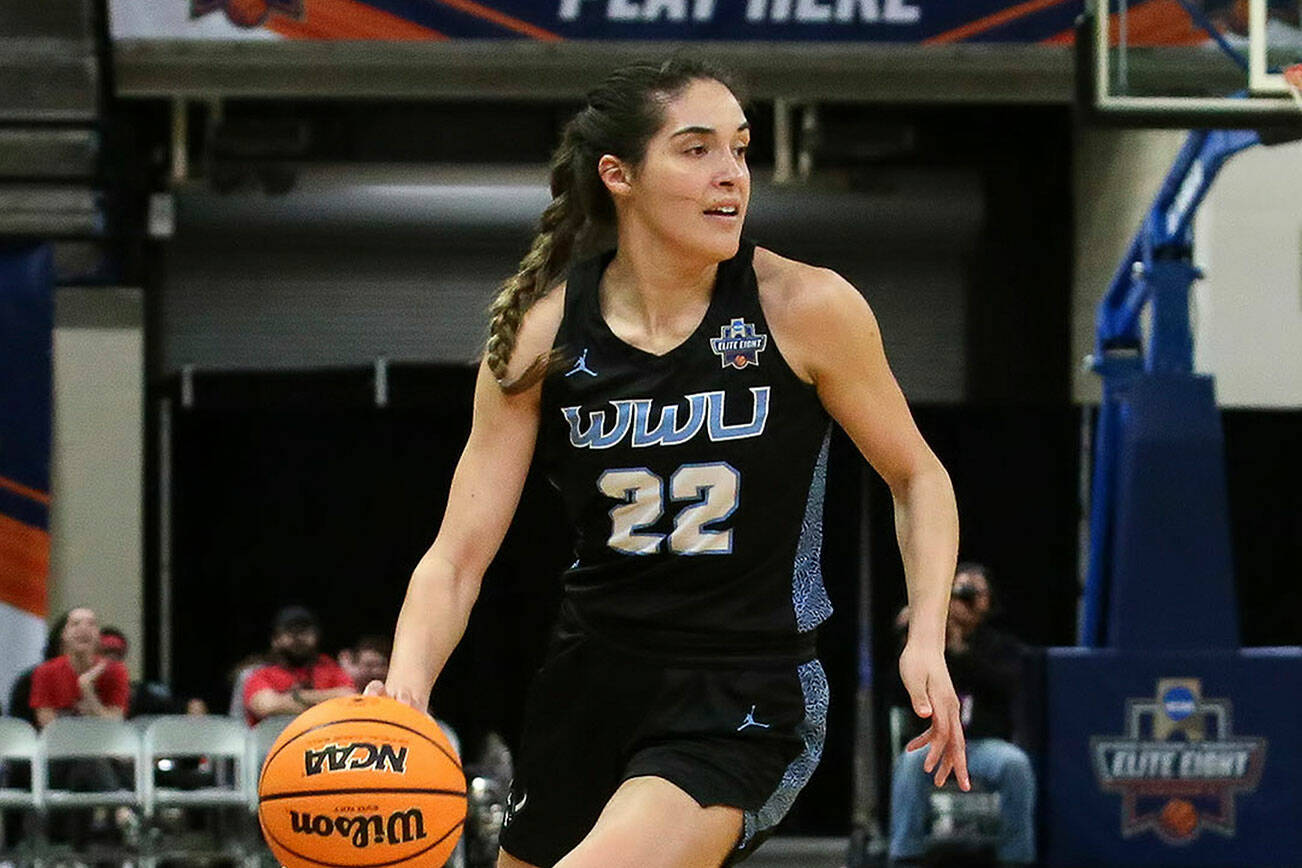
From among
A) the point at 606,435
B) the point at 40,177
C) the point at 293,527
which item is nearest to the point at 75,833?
the point at 293,527

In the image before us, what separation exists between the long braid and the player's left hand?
83 centimetres

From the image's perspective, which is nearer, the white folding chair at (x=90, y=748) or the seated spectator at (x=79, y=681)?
the white folding chair at (x=90, y=748)

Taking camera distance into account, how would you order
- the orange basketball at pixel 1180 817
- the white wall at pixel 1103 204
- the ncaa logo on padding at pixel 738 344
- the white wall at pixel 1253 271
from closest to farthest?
the ncaa logo on padding at pixel 738 344
the orange basketball at pixel 1180 817
the white wall at pixel 1253 271
the white wall at pixel 1103 204

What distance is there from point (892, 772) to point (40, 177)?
6266 millimetres

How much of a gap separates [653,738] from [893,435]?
0.69 m

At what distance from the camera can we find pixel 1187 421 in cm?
1125

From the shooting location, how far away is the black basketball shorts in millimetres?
3945

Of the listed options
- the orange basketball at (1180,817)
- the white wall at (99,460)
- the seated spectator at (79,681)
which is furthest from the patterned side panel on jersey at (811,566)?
the white wall at (99,460)

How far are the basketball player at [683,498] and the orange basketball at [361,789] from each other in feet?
0.40

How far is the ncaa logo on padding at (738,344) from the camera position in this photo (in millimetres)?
4027

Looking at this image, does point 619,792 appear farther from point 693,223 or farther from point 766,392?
point 693,223

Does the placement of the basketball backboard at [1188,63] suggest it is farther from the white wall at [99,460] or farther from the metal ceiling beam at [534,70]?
the white wall at [99,460]

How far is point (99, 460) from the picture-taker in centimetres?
1414

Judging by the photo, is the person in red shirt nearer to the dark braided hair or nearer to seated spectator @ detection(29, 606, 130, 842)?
seated spectator @ detection(29, 606, 130, 842)
